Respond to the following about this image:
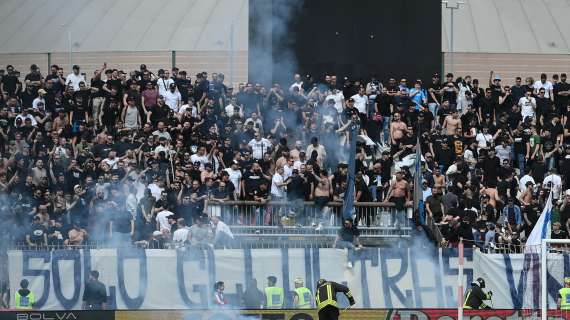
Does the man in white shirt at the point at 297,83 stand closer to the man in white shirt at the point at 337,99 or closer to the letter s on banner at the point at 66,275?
the man in white shirt at the point at 337,99

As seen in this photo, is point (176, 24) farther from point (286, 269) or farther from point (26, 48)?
point (286, 269)

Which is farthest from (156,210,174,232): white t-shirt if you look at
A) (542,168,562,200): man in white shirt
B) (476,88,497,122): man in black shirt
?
(476,88,497,122): man in black shirt

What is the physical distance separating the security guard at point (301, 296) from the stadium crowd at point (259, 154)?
1822 millimetres

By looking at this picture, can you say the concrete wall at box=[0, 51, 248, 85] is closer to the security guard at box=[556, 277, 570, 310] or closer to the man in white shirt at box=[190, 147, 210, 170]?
the man in white shirt at box=[190, 147, 210, 170]

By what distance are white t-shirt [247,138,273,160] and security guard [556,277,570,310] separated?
7009mm

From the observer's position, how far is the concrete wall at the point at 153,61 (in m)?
35.7

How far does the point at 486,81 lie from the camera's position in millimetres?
37281

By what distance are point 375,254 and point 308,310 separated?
284 centimetres

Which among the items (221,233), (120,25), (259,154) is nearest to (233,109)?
(259,154)

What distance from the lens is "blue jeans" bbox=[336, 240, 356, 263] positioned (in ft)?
80.0

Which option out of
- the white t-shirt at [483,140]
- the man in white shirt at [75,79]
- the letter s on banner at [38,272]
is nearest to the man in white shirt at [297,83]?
the white t-shirt at [483,140]

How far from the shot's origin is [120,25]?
138ft

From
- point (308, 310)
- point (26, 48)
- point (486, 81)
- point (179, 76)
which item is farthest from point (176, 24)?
point (308, 310)

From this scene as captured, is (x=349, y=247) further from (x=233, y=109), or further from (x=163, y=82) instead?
(x=163, y=82)
